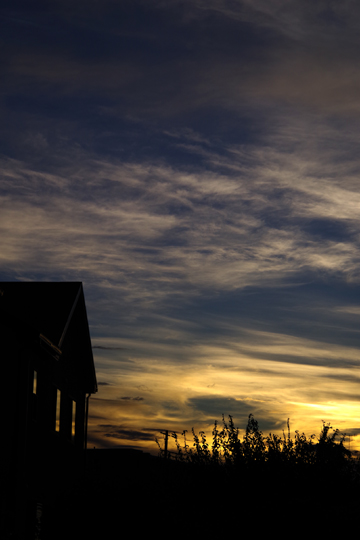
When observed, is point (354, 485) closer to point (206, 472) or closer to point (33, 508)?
point (206, 472)

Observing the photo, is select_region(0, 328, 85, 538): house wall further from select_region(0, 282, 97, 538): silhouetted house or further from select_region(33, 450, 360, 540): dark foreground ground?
select_region(33, 450, 360, 540): dark foreground ground

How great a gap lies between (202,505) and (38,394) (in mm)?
7988

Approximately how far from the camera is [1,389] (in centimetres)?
1762

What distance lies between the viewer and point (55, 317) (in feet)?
70.2

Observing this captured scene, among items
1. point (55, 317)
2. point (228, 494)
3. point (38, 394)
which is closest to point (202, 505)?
point (228, 494)

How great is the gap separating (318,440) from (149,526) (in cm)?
515

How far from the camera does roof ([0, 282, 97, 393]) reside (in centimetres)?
1728

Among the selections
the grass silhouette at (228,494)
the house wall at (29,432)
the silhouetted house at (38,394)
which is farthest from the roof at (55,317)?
the grass silhouette at (228,494)

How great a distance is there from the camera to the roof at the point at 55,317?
1728 centimetres

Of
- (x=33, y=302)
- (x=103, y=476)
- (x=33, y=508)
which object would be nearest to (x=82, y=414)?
(x=33, y=302)

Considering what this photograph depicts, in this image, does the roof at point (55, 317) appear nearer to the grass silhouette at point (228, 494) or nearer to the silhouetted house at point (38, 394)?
the silhouetted house at point (38, 394)

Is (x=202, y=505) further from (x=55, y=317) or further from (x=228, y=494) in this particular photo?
(x=55, y=317)

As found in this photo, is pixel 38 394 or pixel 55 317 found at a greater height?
pixel 55 317

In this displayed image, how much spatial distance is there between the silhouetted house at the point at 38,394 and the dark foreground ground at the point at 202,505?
120cm
